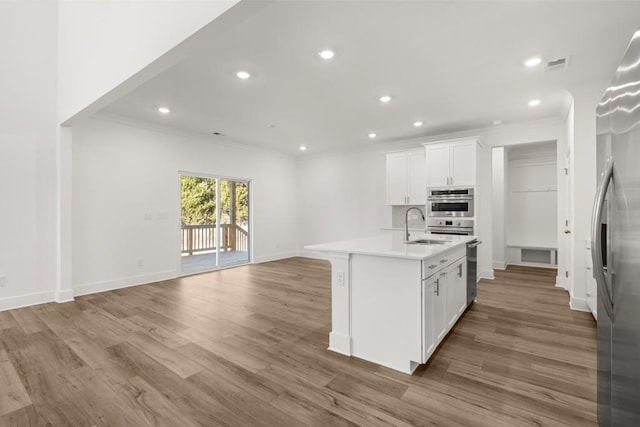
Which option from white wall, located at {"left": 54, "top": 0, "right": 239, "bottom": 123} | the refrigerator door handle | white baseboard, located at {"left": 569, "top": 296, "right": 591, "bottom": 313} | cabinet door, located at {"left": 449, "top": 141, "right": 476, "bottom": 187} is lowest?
white baseboard, located at {"left": 569, "top": 296, "right": 591, "bottom": 313}

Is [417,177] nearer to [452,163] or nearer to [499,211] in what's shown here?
[452,163]

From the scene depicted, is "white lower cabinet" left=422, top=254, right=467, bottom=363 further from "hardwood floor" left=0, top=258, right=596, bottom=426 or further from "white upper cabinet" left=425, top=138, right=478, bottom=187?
"white upper cabinet" left=425, top=138, right=478, bottom=187

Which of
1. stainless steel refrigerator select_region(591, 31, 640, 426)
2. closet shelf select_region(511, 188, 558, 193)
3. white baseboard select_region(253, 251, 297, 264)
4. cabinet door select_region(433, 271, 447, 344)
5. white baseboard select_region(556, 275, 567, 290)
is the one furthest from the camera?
white baseboard select_region(253, 251, 297, 264)

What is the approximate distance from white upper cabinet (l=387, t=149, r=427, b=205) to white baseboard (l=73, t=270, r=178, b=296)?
4.67 metres

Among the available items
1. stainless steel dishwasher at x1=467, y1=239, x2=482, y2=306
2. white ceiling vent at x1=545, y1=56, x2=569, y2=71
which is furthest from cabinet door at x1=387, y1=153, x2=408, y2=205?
white ceiling vent at x1=545, y1=56, x2=569, y2=71

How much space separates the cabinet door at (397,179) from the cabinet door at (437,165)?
0.62 meters

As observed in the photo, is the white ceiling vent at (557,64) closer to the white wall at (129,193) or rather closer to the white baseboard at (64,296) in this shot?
the white wall at (129,193)

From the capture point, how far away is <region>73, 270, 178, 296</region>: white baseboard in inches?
182

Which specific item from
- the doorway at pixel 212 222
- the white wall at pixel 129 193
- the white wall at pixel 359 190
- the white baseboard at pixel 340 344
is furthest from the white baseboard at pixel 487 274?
the white wall at pixel 129 193

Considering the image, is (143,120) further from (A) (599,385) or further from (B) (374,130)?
(A) (599,385)

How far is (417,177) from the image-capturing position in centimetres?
616

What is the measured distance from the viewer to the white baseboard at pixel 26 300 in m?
3.84

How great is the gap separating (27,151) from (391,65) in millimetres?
4740

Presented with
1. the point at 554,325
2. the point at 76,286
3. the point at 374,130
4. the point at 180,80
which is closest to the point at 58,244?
the point at 76,286
